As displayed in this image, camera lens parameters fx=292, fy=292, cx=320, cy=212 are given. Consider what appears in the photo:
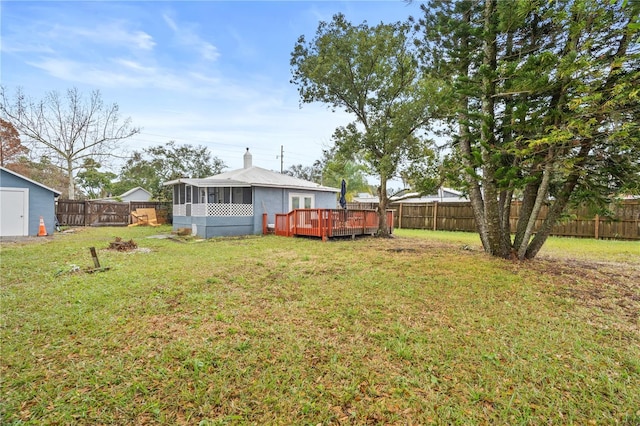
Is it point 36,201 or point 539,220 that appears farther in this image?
point 539,220

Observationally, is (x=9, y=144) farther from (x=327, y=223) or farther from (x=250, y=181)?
(x=327, y=223)

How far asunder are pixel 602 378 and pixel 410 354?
1.60m

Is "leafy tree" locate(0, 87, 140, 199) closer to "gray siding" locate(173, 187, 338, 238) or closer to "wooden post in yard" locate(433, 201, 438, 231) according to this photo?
"gray siding" locate(173, 187, 338, 238)

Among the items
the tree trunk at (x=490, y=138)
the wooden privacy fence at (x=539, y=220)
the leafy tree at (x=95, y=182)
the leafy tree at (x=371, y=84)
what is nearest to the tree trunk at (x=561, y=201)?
the tree trunk at (x=490, y=138)

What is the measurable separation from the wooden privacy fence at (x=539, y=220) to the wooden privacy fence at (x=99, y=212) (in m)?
16.1

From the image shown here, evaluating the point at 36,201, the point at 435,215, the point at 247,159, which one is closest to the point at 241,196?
the point at 247,159

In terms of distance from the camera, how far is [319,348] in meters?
2.94

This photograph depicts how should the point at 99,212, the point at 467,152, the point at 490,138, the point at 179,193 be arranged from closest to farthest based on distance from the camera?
the point at 490,138 → the point at 467,152 → the point at 179,193 → the point at 99,212

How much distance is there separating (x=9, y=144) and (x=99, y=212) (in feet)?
33.3

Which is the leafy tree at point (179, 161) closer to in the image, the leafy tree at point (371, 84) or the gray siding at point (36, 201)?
the gray siding at point (36, 201)

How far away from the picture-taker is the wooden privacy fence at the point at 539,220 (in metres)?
11.3

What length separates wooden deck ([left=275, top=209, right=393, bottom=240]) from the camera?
436 inches

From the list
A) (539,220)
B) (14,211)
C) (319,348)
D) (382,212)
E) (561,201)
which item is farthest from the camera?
(539,220)

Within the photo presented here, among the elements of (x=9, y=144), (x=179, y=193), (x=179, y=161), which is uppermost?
(x=9, y=144)
